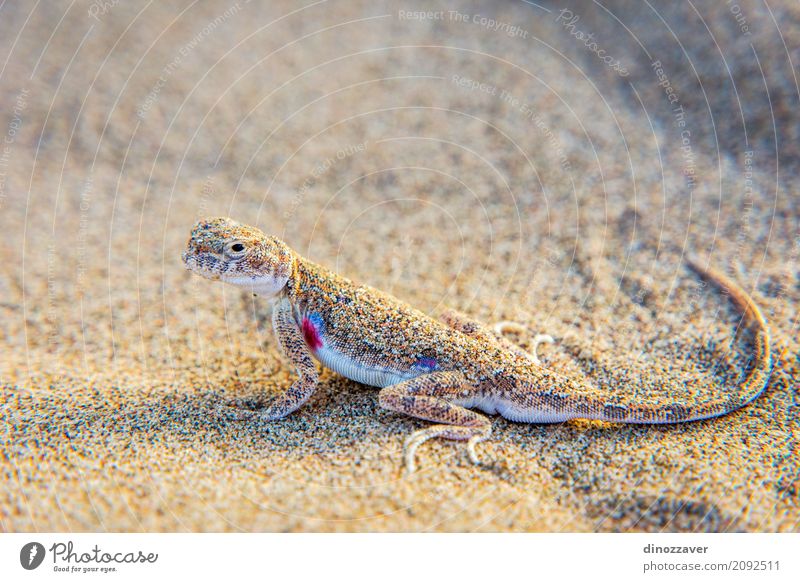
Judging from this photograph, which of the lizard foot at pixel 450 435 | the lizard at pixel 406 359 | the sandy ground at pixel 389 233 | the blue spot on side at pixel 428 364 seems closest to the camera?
the sandy ground at pixel 389 233

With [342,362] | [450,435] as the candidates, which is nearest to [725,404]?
[450,435]

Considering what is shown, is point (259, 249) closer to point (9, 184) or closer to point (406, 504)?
point (406, 504)

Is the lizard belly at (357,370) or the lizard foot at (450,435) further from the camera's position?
the lizard belly at (357,370)

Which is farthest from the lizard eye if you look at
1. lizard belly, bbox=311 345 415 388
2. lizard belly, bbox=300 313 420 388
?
lizard belly, bbox=311 345 415 388

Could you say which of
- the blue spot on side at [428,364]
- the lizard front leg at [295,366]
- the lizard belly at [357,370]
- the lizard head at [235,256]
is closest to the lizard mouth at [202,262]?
the lizard head at [235,256]

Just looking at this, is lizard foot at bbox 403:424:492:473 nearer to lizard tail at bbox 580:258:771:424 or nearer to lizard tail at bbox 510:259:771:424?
lizard tail at bbox 510:259:771:424

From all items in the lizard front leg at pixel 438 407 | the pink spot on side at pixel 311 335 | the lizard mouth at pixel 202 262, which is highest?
the lizard mouth at pixel 202 262

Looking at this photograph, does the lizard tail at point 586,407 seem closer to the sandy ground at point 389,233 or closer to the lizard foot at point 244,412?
the sandy ground at point 389,233
